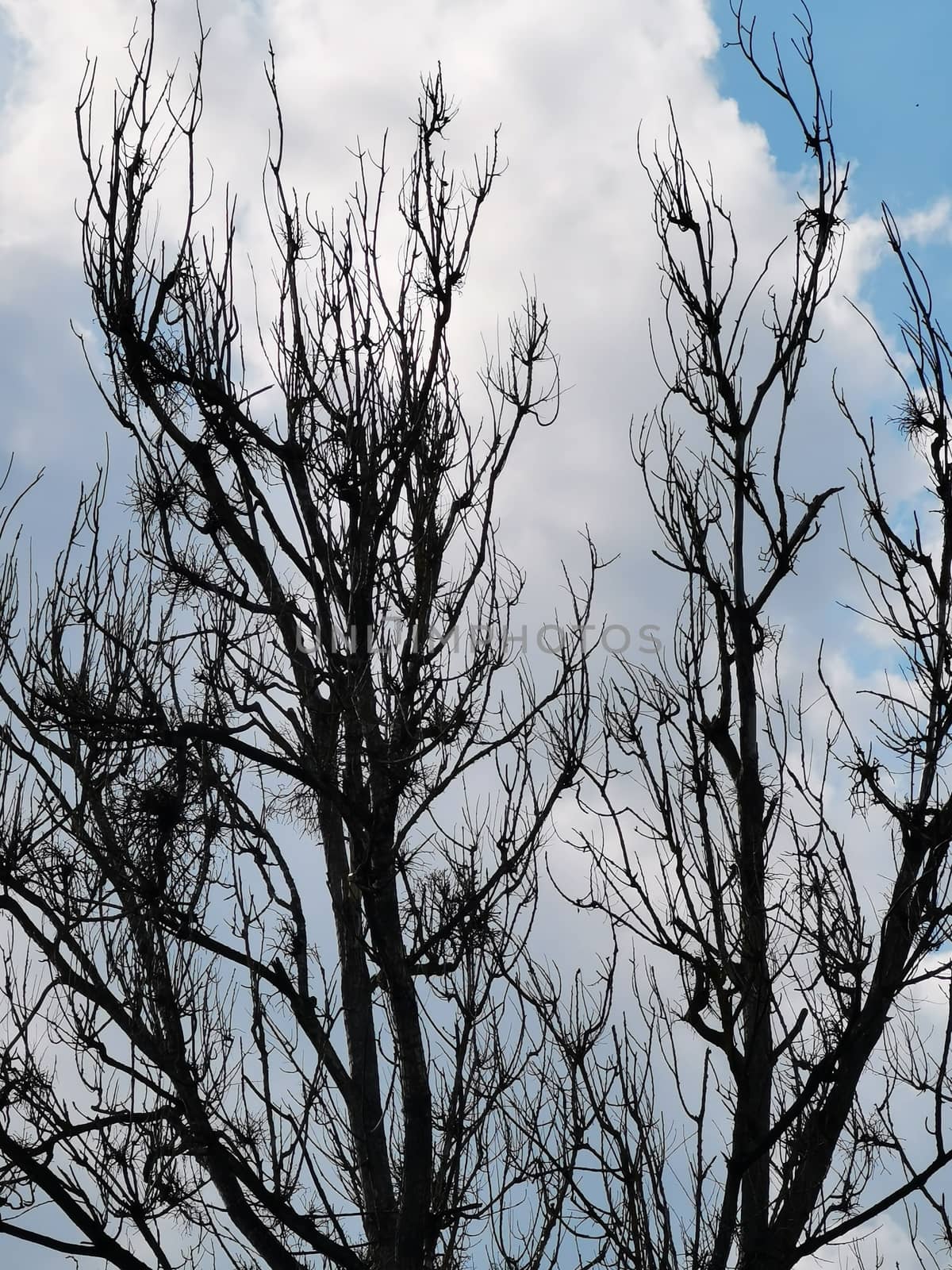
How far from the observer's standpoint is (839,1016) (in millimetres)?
4609

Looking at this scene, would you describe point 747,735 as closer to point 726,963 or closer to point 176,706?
point 726,963

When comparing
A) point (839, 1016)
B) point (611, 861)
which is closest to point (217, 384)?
point (611, 861)

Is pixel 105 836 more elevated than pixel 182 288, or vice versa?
pixel 182 288

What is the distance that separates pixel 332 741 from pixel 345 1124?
2305 mm

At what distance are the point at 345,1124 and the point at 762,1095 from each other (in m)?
1.96

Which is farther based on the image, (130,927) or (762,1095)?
(130,927)

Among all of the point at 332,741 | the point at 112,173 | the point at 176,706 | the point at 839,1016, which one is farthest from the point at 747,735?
the point at 112,173

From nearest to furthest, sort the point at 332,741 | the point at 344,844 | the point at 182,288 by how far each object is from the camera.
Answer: the point at 332,741 < the point at 182,288 < the point at 344,844

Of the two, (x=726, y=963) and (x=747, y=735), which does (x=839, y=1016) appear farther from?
(x=747, y=735)

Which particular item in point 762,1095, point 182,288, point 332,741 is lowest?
point 762,1095

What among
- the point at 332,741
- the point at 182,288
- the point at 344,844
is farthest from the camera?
the point at 344,844

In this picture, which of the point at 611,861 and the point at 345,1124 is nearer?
the point at 611,861

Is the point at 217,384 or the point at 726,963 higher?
the point at 217,384

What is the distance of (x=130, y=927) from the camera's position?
16.1 feet
